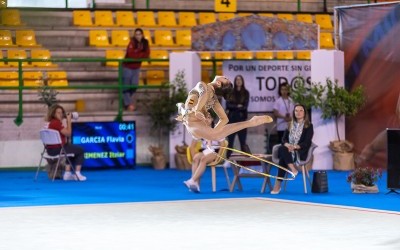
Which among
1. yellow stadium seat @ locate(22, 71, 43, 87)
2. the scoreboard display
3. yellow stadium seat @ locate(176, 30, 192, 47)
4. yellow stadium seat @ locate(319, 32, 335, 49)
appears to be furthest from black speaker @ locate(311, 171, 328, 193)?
yellow stadium seat @ locate(319, 32, 335, 49)

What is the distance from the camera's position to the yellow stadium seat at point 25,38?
24266mm

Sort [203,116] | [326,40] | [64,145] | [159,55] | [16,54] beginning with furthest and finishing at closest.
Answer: [326,40], [159,55], [16,54], [64,145], [203,116]

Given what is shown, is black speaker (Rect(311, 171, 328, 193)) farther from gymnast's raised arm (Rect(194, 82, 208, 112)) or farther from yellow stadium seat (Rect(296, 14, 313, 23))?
yellow stadium seat (Rect(296, 14, 313, 23))

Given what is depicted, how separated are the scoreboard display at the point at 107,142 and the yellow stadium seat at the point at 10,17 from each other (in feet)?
14.6

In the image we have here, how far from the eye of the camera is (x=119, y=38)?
25406 millimetres

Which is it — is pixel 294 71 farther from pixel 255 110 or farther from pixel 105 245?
pixel 105 245

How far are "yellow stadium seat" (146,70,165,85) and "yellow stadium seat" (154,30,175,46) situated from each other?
1.58 metres

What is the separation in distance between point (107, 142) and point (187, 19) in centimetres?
595

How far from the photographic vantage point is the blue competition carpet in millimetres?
15094

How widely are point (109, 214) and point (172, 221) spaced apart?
1.22 metres

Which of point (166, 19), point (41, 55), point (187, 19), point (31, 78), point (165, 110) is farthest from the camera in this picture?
point (187, 19)

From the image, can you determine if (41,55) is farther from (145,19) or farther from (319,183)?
(319,183)

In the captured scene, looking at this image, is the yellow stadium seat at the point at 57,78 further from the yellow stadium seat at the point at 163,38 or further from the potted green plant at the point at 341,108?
the potted green plant at the point at 341,108

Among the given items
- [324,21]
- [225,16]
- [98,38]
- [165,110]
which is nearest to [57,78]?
[98,38]
